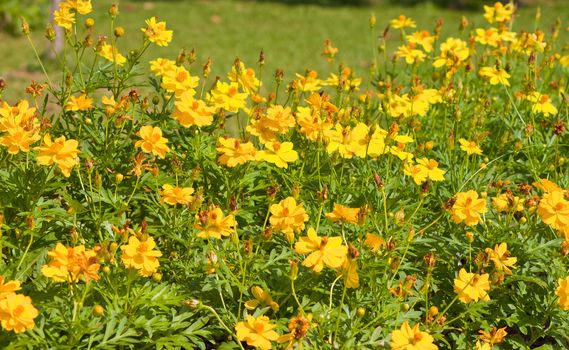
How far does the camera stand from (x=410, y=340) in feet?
6.04

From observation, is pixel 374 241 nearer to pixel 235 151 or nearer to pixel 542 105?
pixel 235 151

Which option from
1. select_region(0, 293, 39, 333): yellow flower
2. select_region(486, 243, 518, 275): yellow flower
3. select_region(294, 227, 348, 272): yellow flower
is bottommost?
select_region(486, 243, 518, 275): yellow flower

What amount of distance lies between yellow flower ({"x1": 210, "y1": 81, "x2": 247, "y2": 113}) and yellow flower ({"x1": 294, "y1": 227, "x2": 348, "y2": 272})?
2.49 ft

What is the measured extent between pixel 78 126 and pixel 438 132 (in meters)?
1.42

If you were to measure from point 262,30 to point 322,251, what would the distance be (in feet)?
31.5

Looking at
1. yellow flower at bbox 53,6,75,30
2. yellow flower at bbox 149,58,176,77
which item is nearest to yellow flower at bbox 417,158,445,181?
yellow flower at bbox 149,58,176,77

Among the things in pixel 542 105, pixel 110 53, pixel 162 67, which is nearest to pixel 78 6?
pixel 110 53

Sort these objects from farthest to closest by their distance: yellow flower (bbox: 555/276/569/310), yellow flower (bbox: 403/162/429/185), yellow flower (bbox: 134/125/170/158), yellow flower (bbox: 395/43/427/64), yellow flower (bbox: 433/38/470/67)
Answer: yellow flower (bbox: 395/43/427/64)
yellow flower (bbox: 433/38/470/67)
yellow flower (bbox: 403/162/429/185)
yellow flower (bbox: 134/125/170/158)
yellow flower (bbox: 555/276/569/310)

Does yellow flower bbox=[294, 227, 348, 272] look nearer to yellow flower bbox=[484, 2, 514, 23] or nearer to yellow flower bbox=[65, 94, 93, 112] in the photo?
yellow flower bbox=[65, 94, 93, 112]

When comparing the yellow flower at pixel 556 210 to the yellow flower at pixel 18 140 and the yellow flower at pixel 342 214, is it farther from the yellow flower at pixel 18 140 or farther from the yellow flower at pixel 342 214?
the yellow flower at pixel 18 140

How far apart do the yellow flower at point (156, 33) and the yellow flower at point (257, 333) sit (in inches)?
46.8

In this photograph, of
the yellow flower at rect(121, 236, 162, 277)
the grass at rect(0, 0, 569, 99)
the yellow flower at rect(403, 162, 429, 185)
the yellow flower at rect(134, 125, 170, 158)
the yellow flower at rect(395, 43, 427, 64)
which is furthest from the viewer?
the grass at rect(0, 0, 569, 99)

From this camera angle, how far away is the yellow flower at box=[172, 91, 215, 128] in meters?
2.37

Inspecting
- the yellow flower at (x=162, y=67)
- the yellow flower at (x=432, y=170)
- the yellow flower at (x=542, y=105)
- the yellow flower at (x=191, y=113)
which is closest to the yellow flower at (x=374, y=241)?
the yellow flower at (x=432, y=170)
